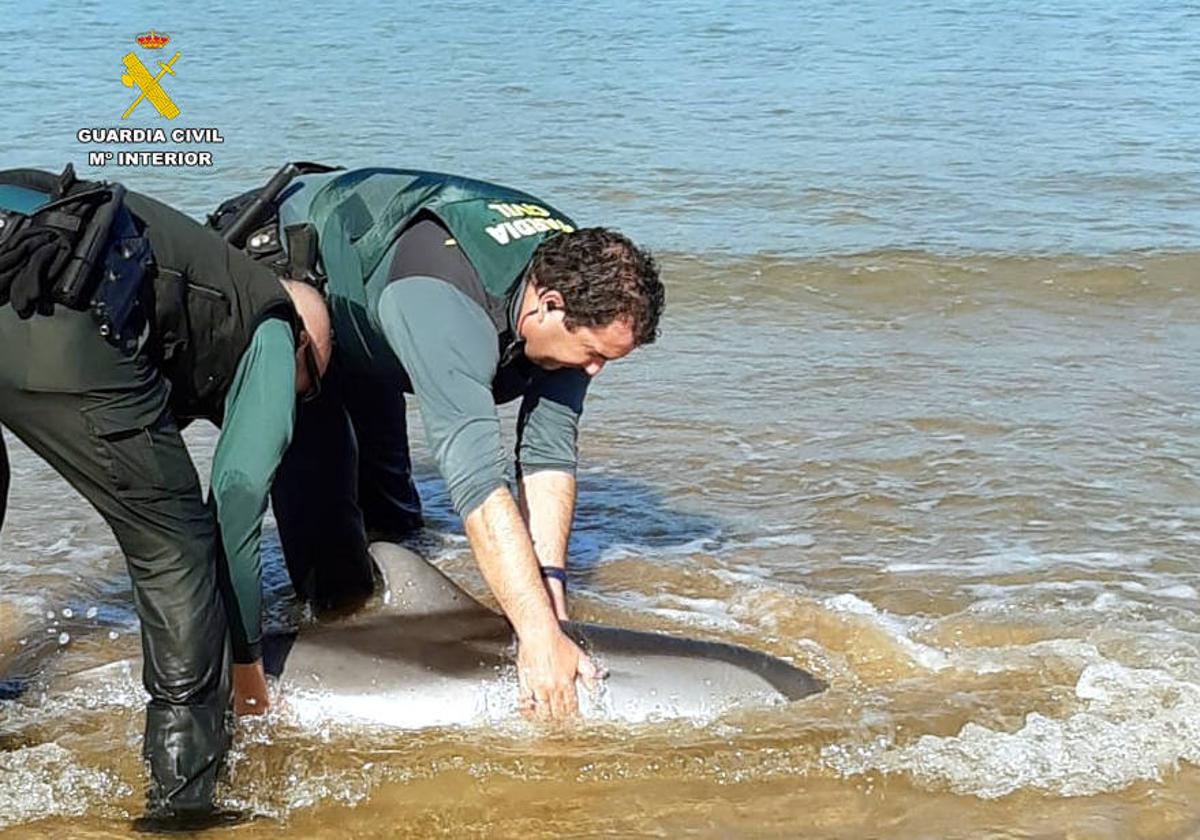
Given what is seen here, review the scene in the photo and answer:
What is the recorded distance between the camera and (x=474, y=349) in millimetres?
4586

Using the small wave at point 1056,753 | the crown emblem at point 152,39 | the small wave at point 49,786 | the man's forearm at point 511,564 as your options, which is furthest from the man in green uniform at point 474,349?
the crown emblem at point 152,39

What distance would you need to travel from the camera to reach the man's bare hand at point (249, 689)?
4.49m

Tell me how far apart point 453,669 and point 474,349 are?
916 millimetres

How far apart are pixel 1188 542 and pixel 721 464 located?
2003mm

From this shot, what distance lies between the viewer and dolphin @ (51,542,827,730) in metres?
4.74

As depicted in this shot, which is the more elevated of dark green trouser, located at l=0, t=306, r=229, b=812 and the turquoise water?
dark green trouser, located at l=0, t=306, r=229, b=812

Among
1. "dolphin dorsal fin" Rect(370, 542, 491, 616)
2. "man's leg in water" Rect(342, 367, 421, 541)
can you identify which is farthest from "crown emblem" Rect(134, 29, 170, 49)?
"dolphin dorsal fin" Rect(370, 542, 491, 616)

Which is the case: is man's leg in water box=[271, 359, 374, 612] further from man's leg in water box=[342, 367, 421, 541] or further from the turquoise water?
the turquoise water

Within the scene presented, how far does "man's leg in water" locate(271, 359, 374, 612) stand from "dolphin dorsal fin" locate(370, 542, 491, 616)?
67 cm

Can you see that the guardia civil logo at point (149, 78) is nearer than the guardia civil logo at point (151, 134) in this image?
No

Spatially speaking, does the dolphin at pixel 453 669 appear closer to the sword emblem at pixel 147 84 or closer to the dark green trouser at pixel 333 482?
the dark green trouser at pixel 333 482

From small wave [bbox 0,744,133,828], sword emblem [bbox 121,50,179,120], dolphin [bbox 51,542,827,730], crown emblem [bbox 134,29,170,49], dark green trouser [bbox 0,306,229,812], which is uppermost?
dark green trouser [bbox 0,306,229,812]

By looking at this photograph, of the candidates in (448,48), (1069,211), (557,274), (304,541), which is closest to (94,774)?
(304,541)

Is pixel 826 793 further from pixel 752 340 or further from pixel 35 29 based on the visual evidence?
pixel 35 29
